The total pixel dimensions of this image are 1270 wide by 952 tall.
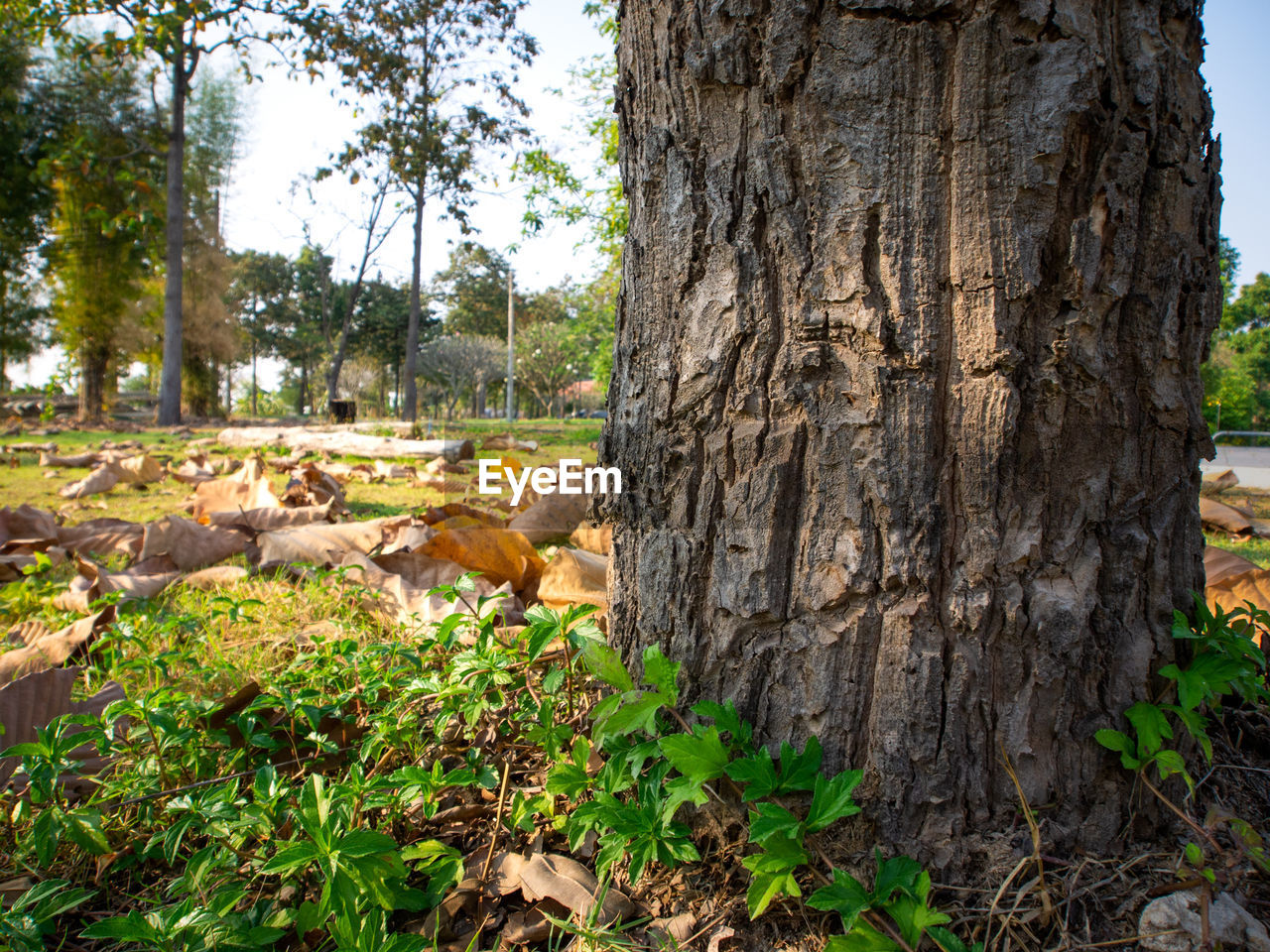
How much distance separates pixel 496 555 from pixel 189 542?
1444 mm

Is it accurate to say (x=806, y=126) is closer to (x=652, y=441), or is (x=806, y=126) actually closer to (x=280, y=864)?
(x=652, y=441)

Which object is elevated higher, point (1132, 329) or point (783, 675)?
point (1132, 329)

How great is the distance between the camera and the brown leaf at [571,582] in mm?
1988

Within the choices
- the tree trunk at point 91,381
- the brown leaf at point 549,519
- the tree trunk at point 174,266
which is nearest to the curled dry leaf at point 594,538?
the brown leaf at point 549,519

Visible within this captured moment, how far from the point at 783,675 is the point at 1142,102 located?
3.26ft

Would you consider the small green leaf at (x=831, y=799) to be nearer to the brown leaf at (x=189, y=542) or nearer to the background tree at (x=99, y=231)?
the brown leaf at (x=189, y=542)

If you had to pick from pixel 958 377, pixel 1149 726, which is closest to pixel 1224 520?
pixel 1149 726

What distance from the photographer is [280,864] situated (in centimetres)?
104

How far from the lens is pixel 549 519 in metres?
3.15

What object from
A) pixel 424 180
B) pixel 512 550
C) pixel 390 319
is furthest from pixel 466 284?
pixel 512 550

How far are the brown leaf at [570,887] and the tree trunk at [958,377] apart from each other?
35 centimetres

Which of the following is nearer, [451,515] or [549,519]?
[451,515]

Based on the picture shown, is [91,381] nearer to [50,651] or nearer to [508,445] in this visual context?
[508,445]

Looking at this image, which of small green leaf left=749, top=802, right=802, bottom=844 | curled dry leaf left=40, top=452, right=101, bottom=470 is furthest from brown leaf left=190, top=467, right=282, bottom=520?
curled dry leaf left=40, top=452, right=101, bottom=470
